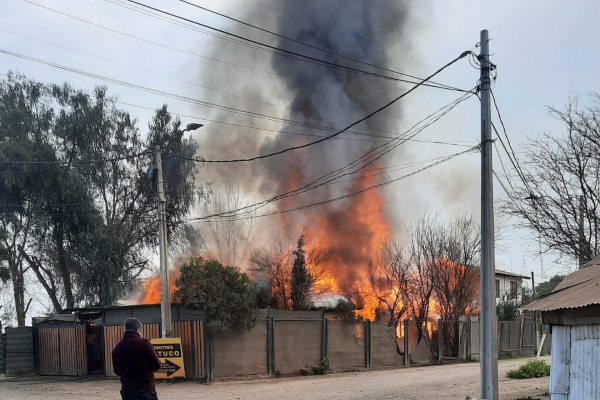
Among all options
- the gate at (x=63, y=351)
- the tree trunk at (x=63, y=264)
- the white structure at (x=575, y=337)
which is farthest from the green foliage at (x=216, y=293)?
the tree trunk at (x=63, y=264)

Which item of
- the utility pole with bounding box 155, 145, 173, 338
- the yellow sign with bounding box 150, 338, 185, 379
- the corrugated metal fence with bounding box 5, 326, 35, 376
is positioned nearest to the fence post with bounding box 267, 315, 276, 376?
the yellow sign with bounding box 150, 338, 185, 379

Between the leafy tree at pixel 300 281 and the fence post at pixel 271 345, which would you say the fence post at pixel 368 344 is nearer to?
the leafy tree at pixel 300 281

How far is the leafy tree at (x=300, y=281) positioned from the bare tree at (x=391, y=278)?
4.01 meters

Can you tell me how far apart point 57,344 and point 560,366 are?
17869 mm

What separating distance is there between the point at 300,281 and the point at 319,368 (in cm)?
672

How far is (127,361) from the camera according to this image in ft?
22.5

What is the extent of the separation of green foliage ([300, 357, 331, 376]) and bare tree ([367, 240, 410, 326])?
28.0 ft

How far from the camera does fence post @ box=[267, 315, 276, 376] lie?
773 inches

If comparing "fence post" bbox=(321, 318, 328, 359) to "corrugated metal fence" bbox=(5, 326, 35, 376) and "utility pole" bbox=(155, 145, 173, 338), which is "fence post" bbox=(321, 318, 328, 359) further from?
"corrugated metal fence" bbox=(5, 326, 35, 376)

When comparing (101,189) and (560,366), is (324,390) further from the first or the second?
(101,189)

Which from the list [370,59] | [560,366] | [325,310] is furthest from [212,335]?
[370,59]

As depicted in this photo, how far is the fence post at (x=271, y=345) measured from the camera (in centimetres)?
1962

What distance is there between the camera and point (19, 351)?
72.5ft

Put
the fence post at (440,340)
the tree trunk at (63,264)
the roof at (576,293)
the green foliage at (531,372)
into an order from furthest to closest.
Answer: the tree trunk at (63,264)
the fence post at (440,340)
the green foliage at (531,372)
the roof at (576,293)
